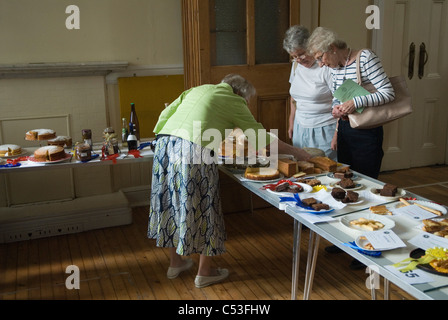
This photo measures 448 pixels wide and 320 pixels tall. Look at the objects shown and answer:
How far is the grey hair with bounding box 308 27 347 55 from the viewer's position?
9.11 ft

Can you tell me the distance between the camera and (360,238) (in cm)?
181

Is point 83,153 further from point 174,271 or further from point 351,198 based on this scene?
point 351,198

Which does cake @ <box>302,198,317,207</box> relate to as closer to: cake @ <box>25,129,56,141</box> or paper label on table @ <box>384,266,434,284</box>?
paper label on table @ <box>384,266,434,284</box>

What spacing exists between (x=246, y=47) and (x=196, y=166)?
1601 millimetres

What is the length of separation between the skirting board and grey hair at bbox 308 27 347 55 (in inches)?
80.1

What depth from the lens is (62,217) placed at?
3.73 metres

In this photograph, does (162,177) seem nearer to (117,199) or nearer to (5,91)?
(117,199)

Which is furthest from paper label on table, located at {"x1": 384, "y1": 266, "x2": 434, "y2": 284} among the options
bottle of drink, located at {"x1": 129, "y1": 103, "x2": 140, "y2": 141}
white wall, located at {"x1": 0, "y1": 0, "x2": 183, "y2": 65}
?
white wall, located at {"x1": 0, "y1": 0, "x2": 183, "y2": 65}

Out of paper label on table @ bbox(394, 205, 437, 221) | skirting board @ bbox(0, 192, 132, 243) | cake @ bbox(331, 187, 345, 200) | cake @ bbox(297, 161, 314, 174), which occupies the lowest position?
skirting board @ bbox(0, 192, 132, 243)

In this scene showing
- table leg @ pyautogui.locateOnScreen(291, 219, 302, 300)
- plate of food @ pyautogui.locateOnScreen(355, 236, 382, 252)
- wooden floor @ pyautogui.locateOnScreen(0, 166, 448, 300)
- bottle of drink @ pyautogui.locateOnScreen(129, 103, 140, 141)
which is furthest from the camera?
bottle of drink @ pyautogui.locateOnScreen(129, 103, 140, 141)

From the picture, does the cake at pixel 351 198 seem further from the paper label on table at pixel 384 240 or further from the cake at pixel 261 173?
the cake at pixel 261 173

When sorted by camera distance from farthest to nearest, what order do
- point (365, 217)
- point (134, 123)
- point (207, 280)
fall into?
1. point (134, 123)
2. point (207, 280)
3. point (365, 217)

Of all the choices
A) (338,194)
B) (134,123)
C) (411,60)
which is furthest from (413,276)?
(411,60)
